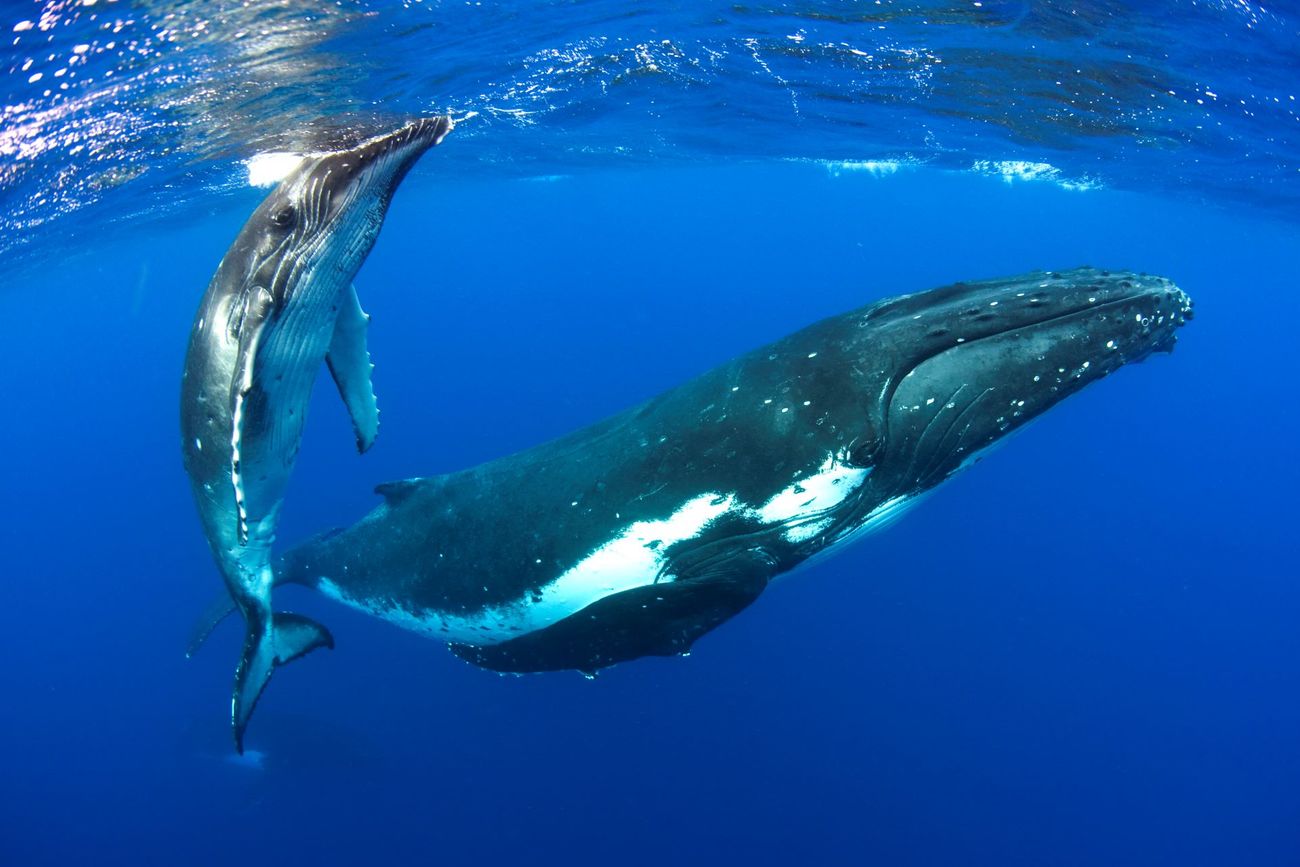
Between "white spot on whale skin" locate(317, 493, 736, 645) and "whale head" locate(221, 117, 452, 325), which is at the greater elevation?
"whale head" locate(221, 117, 452, 325)

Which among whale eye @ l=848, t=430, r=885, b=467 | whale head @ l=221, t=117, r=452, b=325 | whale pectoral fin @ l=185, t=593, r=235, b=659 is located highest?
whale head @ l=221, t=117, r=452, b=325

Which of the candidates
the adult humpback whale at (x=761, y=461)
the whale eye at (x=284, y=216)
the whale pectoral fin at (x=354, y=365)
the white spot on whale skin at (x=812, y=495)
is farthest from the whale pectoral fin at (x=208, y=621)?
the white spot on whale skin at (x=812, y=495)

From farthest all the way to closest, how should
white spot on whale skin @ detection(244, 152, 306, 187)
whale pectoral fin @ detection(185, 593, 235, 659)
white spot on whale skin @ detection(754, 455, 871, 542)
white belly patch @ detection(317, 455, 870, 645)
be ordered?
white spot on whale skin @ detection(244, 152, 306, 187) → whale pectoral fin @ detection(185, 593, 235, 659) → white belly patch @ detection(317, 455, 870, 645) → white spot on whale skin @ detection(754, 455, 871, 542)

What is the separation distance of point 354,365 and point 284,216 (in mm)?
2212

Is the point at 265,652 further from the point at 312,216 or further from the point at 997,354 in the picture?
the point at 997,354

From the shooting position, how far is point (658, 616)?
222 inches

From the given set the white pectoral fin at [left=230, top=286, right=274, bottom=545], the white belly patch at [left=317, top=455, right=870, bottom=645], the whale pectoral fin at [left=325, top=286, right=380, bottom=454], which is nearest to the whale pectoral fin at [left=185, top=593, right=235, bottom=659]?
the whale pectoral fin at [left=325, top=286, right=380, bottom=454]

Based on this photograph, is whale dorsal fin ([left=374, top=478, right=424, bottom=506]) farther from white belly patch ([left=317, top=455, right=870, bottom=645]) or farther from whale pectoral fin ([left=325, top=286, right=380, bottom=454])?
white belly patch ([left=317, top=455, right=870, bottom=645])

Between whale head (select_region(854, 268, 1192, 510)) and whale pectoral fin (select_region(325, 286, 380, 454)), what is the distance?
398 centimetres

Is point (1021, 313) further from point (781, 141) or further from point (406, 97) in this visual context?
point (781, 141)

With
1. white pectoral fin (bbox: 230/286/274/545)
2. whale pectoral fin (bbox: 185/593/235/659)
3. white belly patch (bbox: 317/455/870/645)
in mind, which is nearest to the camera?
white pectoral fin (bbox: 230/286/274/545)

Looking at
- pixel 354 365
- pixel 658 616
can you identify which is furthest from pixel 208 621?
pixel 658 616

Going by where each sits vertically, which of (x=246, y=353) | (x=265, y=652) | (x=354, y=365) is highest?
(x=246, y=353)

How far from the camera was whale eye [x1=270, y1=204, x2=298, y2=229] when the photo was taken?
4277mm
